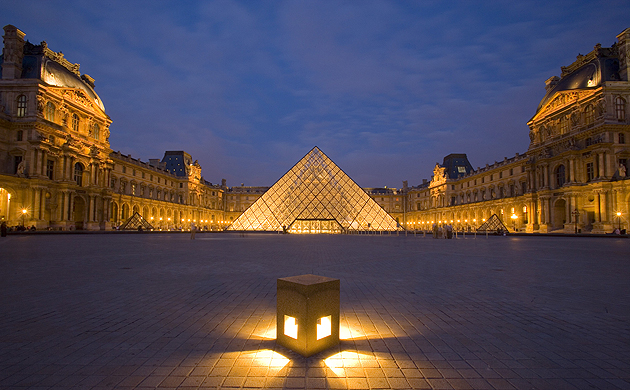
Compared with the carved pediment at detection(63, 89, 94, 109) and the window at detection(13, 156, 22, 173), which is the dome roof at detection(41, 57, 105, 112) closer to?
the carved pediment at detection(63, 89, 94, 109)

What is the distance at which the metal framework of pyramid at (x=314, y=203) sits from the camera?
33.2m

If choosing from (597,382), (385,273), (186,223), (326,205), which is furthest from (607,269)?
(186,223)

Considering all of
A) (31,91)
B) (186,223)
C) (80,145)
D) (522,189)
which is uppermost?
(31,91)

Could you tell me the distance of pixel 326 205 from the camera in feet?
110

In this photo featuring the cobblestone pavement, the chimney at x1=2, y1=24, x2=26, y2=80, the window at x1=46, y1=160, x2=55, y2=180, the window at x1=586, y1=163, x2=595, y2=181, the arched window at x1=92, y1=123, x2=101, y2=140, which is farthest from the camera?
the arched window at x1=92, y1=123, x2=101, y2=140

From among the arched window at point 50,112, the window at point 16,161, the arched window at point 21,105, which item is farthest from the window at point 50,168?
the arched window at point 21,105

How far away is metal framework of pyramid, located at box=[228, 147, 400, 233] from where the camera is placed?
33219 mm

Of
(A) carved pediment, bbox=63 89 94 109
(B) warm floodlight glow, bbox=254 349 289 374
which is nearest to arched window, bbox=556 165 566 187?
(B) warm floodlight glow, bbox=254 349 289 374

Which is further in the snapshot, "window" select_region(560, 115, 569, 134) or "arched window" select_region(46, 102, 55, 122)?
"window" select_region(560, 115, 569, 134)

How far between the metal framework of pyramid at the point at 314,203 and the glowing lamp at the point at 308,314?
30.2 metres

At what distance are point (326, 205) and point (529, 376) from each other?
103 ft

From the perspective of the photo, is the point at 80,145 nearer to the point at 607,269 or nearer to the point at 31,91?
the point at 31,91

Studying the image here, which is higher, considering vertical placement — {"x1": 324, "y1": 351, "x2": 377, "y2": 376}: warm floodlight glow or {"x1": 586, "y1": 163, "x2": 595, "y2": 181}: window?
{"x1": 586, "y1": 163, "x2": 595, "y2": 181}: window

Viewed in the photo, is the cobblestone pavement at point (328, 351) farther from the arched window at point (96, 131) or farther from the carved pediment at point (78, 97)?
the arched window at point (96, 131)
